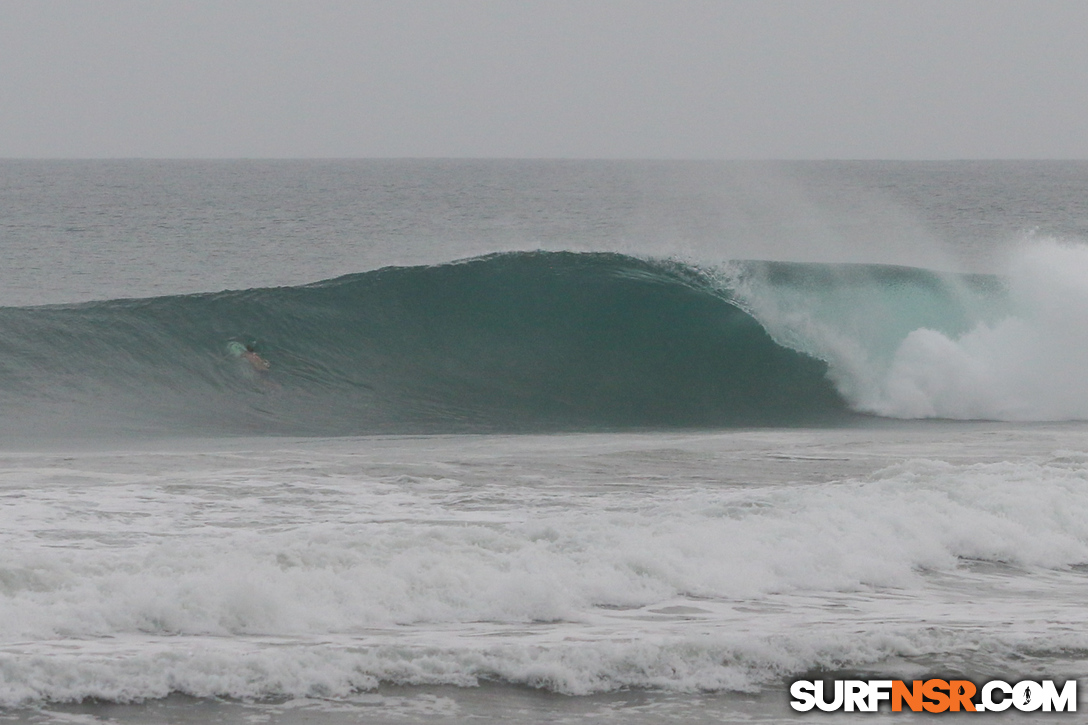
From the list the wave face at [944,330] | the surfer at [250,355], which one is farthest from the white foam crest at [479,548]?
the surfer at [250,355]

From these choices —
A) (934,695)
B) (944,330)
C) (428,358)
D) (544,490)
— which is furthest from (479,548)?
(944,330)

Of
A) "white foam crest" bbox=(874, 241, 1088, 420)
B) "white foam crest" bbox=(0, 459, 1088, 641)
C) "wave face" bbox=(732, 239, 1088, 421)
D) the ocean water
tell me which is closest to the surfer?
the ocean water

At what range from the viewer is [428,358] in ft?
50.7

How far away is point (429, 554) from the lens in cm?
648

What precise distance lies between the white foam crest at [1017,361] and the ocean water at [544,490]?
42 millimetres

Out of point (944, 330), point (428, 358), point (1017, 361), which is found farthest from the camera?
point (944, 330)

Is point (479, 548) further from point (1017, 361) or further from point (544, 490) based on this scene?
point (1017, 361)

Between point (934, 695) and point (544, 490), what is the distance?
12.4 ft

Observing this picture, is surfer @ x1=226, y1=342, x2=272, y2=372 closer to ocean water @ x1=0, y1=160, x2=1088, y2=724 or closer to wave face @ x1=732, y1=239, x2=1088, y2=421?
ocean water @ x1=0, y1=160, x2=1088, y2=724

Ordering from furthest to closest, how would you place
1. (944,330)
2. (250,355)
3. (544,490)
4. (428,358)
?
(944,330) → (428,358) → (250,355) → (544,490)

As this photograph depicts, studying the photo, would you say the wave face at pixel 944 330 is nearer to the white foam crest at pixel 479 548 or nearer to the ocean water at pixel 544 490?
the ocean water at pixel 544 490

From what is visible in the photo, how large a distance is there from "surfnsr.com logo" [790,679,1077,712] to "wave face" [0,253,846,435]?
7.64 metres

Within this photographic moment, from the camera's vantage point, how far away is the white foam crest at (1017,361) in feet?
46.4

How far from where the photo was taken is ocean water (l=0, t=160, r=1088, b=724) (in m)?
5.28
